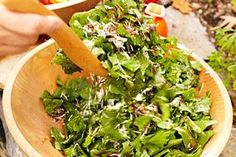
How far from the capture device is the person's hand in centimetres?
95

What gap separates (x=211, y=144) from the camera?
1291mm

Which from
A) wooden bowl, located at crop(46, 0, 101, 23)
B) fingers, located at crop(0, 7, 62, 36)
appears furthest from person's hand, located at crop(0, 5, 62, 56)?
wooden bowl, located at crop(46, 0, 101, 23)

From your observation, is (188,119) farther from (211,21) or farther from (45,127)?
(211,21)

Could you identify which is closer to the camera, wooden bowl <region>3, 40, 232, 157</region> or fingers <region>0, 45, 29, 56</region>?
fingers <region>0, 45, 29, 56</region>

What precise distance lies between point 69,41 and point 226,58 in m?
1.21

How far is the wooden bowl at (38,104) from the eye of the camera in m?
1.26

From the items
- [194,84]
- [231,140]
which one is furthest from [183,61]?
[231,140]

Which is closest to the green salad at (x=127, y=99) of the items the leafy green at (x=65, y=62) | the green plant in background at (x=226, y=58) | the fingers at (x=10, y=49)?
the leafy green at (x=65, y=62)

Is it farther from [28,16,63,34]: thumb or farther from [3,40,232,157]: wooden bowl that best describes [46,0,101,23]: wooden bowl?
[28,16,63,34]: thumb

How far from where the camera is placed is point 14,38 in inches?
39.3

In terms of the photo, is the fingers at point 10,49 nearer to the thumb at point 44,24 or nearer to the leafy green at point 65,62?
the thumb at point 44,24

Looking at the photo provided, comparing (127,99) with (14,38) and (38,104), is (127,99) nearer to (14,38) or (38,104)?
(38,104)

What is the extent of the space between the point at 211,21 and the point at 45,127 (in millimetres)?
1316

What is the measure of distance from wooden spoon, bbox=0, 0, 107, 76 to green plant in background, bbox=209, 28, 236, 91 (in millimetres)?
842
